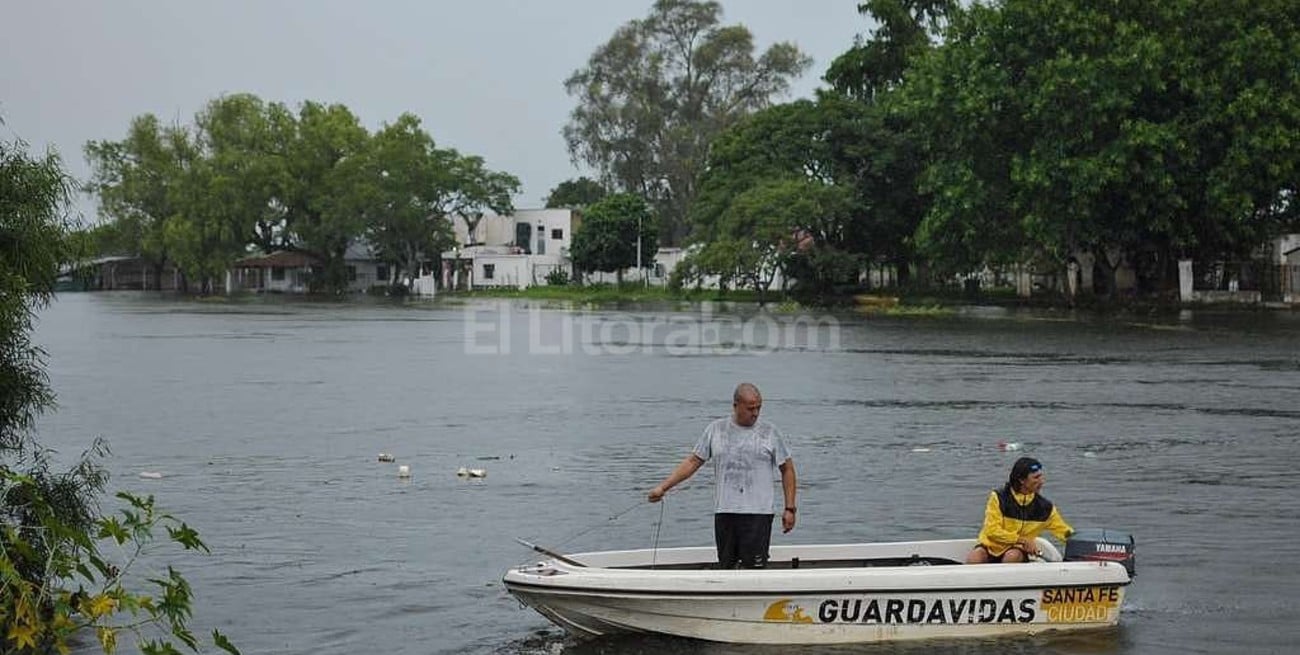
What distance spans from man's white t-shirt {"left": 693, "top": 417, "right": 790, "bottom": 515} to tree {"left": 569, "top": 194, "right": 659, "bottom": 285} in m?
93.0

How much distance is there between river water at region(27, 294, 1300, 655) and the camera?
12539mm

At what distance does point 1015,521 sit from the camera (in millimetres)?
11453

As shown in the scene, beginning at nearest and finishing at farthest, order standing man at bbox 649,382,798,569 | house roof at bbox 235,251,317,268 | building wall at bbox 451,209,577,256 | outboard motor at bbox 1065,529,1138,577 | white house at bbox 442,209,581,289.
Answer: standing man at bbox 649,382,798,569, outboard motor at bbox 1065,529,1138,577, white house at bbox 442,209,581,289, building wall at bbox 451,209,577,256, house roof at bbox 235,251,317,268

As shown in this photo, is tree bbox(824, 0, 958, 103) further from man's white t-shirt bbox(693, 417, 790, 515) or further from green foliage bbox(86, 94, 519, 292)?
man's white t-shirt bbox(693, 417, 790, 515)

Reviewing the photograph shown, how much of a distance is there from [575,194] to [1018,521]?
13120 cm

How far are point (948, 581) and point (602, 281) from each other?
10204cm

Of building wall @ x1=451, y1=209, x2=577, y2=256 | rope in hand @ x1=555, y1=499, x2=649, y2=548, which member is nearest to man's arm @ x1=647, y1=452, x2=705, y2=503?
rope in hand @ x1=555, y1=499, x2=649, y2=548

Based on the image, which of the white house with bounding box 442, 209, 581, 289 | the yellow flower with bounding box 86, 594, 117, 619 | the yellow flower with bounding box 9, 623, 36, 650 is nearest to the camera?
the yellow flower with bounding box 9, 623, 36, 650

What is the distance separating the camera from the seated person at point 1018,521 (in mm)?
11328

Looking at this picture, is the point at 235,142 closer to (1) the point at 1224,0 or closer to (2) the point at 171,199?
(2) the point at 171,199

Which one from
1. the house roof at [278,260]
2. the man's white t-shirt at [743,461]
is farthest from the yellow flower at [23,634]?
the house roof at [278,260]

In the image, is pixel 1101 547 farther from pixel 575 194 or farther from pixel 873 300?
pixel 575 194

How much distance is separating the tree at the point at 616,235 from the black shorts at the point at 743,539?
93000mm

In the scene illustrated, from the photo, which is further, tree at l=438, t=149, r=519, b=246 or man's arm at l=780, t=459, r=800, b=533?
tree at l=438, t=149, r=519, b=246
